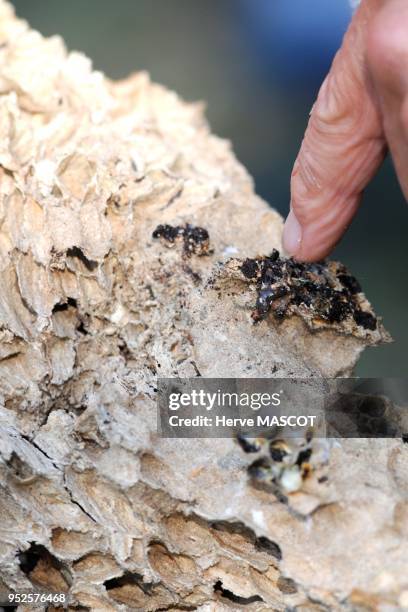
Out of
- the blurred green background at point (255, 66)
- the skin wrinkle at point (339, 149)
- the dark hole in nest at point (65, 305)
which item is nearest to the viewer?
the skin wrinkle at point (339, 149)

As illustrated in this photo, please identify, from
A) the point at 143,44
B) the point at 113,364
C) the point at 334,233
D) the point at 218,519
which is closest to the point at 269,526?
the point at 218,519

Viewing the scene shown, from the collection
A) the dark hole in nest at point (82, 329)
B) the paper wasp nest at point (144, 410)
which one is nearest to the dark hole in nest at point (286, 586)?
the paper wasp nest at point (144, 410)

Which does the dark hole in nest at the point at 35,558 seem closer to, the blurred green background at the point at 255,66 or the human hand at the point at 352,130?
the human hand at the point at 352,130

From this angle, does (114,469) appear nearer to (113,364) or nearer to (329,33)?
(113,364)

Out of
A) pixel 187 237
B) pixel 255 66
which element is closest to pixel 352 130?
pixel 187 237

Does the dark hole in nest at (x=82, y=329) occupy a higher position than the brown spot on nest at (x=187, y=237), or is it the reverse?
the brown spot on nest at (x=187, y=237)

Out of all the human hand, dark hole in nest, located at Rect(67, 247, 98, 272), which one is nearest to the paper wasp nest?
dark hole in nest, located at Rect(67, 247, 98, 272)
